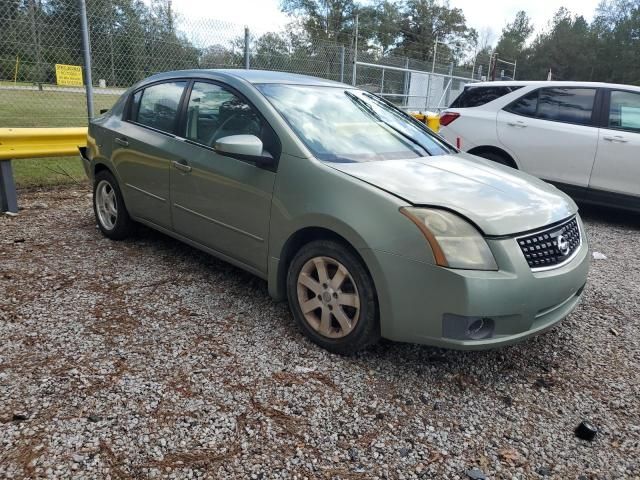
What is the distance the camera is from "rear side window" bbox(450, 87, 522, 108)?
682 centimetres

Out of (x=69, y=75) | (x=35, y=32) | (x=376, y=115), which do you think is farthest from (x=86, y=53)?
(x=376, y=115)

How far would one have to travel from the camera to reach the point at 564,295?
9.05 ft

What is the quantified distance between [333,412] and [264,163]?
1.53m

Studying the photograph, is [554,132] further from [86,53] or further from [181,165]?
[86,53]

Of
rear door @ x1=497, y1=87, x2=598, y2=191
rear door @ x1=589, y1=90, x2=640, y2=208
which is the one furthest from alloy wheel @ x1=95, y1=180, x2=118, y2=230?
rear door @ x1=589, y1=90, x2=640, y2=208

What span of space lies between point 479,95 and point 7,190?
5959 millimetres

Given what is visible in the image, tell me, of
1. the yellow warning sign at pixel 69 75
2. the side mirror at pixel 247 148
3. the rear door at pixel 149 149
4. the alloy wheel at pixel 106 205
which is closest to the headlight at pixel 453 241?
the side mirror at pixel 247 148

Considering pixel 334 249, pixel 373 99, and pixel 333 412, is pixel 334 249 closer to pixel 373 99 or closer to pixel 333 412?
pixel 333 412

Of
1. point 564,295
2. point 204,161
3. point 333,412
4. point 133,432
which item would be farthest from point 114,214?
point 564,295

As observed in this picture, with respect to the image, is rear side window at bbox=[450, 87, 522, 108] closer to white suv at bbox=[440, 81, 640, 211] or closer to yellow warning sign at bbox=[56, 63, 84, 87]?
white suv at bbox=[440, 81, 640, 211]

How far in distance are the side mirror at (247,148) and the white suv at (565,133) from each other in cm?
450

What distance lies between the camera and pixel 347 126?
343cm

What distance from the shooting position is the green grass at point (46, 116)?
6812 millimetres

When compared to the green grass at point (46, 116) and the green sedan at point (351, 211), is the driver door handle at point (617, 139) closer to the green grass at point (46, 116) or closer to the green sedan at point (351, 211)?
the green sedan at point (351, 211)
